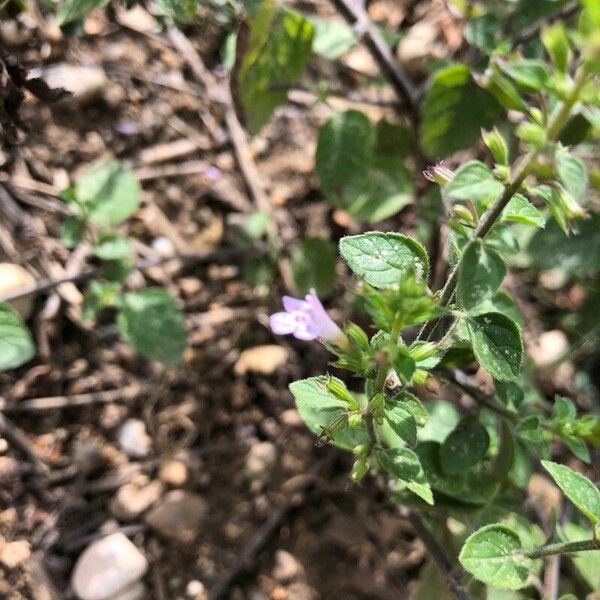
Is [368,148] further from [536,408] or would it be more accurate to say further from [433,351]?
[433,351]

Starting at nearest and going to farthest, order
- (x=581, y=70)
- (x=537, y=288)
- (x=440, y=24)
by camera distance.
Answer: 1. (x=581, y=70)
2. (x=537, y=288)
3. (x=440, y=24)

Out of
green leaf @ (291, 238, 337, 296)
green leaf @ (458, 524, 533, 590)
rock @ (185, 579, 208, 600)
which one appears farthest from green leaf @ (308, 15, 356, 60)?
rock @ (185, 579, 208, 600)

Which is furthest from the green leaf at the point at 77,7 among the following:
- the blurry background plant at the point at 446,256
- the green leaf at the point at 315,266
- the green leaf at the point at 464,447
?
the green leaf at the point at 464,447

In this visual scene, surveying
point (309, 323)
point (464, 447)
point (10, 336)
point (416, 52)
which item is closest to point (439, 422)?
point (464, 447)

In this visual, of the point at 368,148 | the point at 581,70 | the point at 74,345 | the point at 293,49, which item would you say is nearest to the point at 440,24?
the point at 368,148

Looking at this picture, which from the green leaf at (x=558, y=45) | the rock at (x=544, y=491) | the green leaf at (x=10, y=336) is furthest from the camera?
the rock at (x=544, y=491)

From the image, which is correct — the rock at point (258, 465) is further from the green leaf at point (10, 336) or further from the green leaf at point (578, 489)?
the green leaf at point (578, 489)

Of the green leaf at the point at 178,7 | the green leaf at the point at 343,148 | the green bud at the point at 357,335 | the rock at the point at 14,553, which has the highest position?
the green leaf at the point at 178,7
